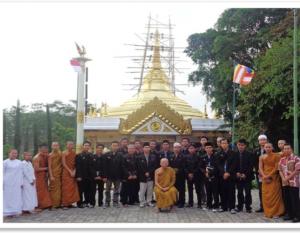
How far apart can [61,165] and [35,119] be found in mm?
21586

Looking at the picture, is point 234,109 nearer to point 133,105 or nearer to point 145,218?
point 133,105

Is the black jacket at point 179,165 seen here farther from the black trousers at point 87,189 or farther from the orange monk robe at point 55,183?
the orange monk robe at point 55,183

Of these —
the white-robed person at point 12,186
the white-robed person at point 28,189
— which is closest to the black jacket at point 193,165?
the white-robed person at point 28,189

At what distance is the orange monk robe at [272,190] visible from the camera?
7.77 m

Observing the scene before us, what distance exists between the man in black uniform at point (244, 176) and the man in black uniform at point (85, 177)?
9.42 feet

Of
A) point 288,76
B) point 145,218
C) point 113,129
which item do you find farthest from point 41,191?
point 113,129

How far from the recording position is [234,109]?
1681cm

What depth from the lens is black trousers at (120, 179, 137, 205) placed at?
9.29 m

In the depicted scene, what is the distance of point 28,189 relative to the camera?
8.29m

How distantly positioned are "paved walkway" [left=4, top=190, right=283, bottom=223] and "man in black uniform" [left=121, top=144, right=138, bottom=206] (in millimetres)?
618

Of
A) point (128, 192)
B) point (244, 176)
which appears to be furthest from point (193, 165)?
point (128, 192)

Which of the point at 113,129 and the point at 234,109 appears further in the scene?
the point at 113,129

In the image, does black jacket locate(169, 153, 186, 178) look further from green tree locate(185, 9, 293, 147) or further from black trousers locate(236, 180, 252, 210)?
green tree locate(185, 9, 293, 147)

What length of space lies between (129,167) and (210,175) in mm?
1652
